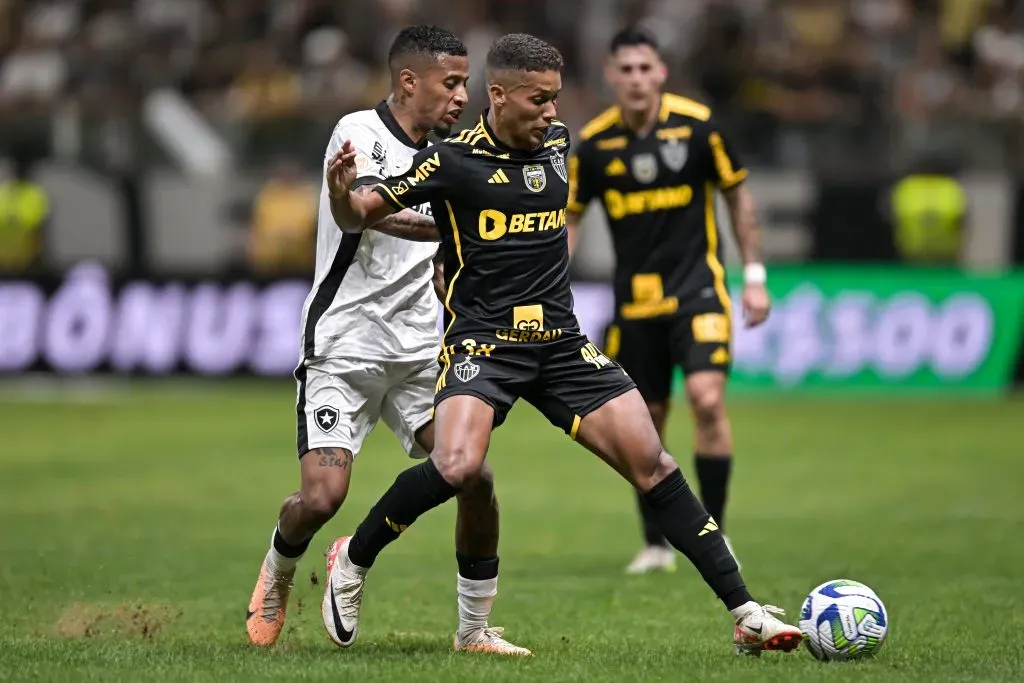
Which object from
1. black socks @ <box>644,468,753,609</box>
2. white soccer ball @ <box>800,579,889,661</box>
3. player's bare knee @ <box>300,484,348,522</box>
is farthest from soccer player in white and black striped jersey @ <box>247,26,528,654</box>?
white soccer ball @ <box>800,579,889,661</box>

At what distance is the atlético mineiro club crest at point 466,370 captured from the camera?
678cm

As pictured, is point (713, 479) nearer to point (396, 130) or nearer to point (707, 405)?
point (707, 405)

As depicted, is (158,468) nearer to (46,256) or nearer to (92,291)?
(92,291)

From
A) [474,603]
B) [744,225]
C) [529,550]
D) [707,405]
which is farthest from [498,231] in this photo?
[529,550]

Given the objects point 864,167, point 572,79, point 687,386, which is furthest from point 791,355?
point 687,386

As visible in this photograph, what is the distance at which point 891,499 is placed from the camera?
12.5 m

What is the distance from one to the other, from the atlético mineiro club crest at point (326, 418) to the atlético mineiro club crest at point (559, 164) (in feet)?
4.58

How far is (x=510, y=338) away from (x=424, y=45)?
141cm

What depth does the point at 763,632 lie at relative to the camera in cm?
654

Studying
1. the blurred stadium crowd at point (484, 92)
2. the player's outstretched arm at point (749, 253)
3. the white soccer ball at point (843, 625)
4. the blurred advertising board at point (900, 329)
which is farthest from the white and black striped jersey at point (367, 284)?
the blurred stadium crowd at point (484, 92)

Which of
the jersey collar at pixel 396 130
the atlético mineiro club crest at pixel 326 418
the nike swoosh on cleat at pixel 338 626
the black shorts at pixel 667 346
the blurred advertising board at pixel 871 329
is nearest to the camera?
the nike swoosh on cleat at pixel 338 626

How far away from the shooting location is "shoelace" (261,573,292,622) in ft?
24.1

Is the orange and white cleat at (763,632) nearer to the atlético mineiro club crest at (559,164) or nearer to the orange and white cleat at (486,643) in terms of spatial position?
the orange and white cleat at (486,643)

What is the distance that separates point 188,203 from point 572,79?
17.1 feet
